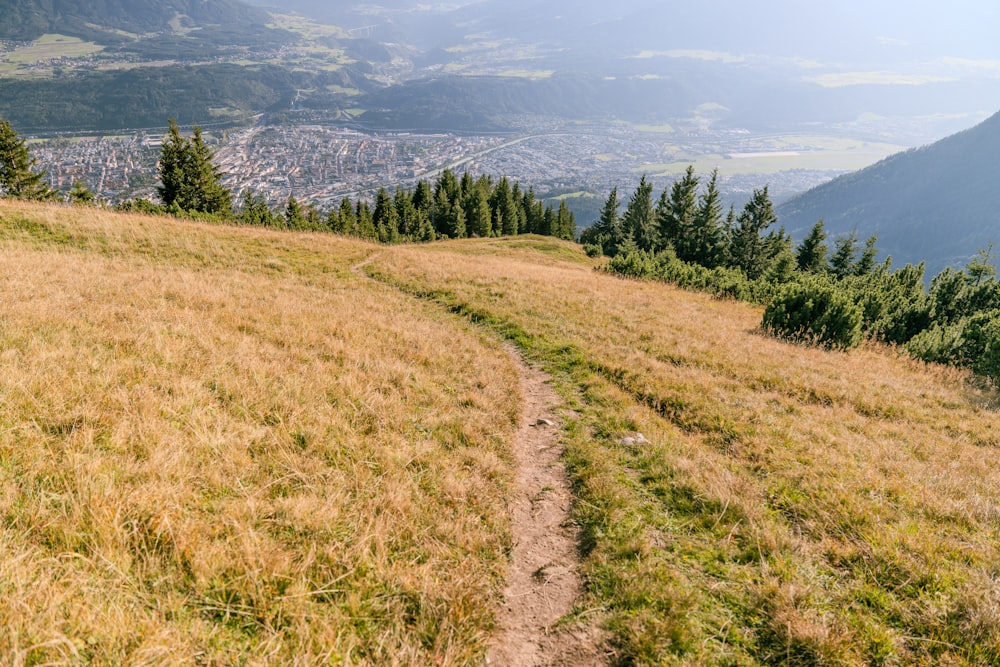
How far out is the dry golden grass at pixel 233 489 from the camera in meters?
3.13

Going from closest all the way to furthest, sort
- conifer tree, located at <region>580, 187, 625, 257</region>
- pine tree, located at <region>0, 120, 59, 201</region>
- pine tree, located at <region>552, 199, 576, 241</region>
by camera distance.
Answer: pine tree, located at <region>0, 120, 59, 201</region> < conifer tree, located at <region>580, 187, 625, 257</region> < pine tree, located at <region>552, 199, 576, 241</region>

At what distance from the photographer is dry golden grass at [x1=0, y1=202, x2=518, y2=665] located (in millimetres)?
3129

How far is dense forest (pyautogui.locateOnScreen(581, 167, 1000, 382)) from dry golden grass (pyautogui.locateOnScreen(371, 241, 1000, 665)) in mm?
4258

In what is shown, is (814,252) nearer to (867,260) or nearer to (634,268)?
(867,260)

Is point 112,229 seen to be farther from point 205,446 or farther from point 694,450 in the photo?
point 694,450

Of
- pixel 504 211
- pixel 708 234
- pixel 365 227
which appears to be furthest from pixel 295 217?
pixel 708 234

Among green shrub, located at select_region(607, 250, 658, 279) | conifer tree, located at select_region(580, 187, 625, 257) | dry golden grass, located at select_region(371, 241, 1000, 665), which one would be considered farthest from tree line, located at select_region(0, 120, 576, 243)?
dry golden grass, located at select_region(371, 241, 1000, 665)

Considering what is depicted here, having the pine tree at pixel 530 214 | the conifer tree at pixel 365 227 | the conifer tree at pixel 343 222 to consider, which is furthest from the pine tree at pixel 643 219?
the conifer tree at pixel 343 222

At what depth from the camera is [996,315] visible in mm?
17641

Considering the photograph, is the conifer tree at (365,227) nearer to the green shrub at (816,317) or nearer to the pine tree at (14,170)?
the pine tree at (14,170)

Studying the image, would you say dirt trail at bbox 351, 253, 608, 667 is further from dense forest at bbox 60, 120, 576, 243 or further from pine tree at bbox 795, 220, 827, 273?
pine tree at bbox 795, 220, 827, 273

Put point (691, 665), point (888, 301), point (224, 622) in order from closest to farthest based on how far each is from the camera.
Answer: point (224, 622) → point (691, 665) → point (888, 301)

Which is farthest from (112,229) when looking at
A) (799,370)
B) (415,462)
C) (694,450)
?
(799,370)

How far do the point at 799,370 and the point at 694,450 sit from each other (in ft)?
21.4
